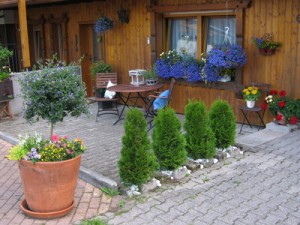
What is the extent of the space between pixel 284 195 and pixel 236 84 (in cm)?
334

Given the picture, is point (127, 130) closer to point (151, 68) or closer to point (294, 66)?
point (294, 66)

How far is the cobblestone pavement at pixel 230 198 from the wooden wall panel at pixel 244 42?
196 cm

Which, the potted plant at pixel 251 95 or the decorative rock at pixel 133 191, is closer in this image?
the decorative rock at pixel 133 191

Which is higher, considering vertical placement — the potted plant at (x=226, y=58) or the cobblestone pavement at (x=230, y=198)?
the potted plant at (x=226, y=58)

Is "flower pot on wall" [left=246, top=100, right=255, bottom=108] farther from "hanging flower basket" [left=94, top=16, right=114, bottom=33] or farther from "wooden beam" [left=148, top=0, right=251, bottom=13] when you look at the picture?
"hanging flower basket" [left=94, top=16, right=114, bottom=33]

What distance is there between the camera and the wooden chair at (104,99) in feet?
28.3

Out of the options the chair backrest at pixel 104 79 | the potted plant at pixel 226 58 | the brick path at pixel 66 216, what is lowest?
the brick path at pixel 66 216

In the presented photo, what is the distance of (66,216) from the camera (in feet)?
13.2

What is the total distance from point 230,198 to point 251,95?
302cm

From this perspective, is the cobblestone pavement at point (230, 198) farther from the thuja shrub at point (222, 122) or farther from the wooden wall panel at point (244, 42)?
the wooden wall panel at point (244, 42)

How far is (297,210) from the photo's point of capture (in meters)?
4.04

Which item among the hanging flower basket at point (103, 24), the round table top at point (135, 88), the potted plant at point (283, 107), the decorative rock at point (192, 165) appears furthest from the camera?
the hanging flower basket at point (103, 24)

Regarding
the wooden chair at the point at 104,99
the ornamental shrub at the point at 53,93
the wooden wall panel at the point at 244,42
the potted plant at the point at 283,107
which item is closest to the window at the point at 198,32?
the wooden wall panel at the point at 244,42

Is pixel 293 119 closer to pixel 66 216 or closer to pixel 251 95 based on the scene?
pixel 251 95
